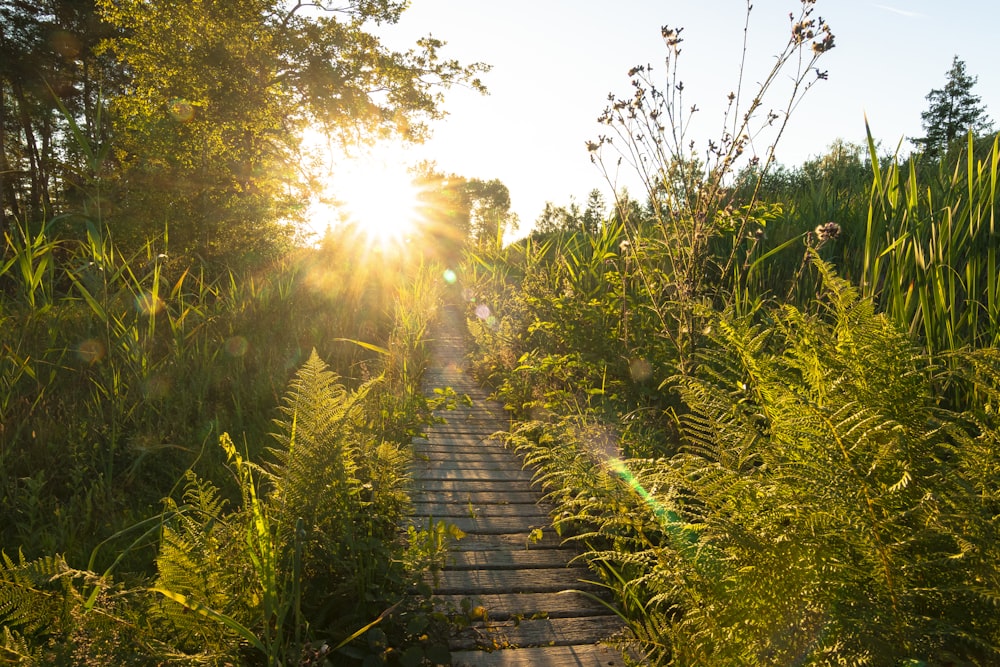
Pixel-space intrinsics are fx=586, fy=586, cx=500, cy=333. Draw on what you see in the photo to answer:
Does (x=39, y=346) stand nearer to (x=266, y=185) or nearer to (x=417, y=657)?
(x=417, y=657)

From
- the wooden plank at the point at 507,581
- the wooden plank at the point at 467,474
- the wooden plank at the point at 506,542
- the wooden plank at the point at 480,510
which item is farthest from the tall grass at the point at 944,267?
the wooden plank at the point at 467,474

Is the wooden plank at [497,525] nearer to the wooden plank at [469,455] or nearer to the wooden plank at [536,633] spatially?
the wooden plank at [536,633]

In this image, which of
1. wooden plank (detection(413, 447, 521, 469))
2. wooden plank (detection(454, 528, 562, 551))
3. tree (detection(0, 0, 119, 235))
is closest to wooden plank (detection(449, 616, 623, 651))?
wooden plank (detection(454, 528, 562, 551))

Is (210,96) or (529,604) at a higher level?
(210,96)

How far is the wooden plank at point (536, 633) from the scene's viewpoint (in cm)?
242

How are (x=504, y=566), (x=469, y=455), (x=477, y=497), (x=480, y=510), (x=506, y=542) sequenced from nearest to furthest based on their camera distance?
1. (x=504, y=566)
2. (x=506, y=542)
3. (x=480, y=510)
4. (x=477, y=497)
5. (x=469, y=455)

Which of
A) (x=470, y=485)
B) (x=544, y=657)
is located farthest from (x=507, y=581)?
(x=470, y=485)

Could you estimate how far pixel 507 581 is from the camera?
293 centimetres

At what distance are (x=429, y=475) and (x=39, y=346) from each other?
301 centimetres

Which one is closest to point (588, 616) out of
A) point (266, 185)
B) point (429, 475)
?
point (429, 475)

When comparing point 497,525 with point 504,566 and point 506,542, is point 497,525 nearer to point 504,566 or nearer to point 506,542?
point 506,542

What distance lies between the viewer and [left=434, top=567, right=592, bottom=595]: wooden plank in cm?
283

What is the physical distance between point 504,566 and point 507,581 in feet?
0.49

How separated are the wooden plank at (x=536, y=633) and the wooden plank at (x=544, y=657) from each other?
0.14 ft
